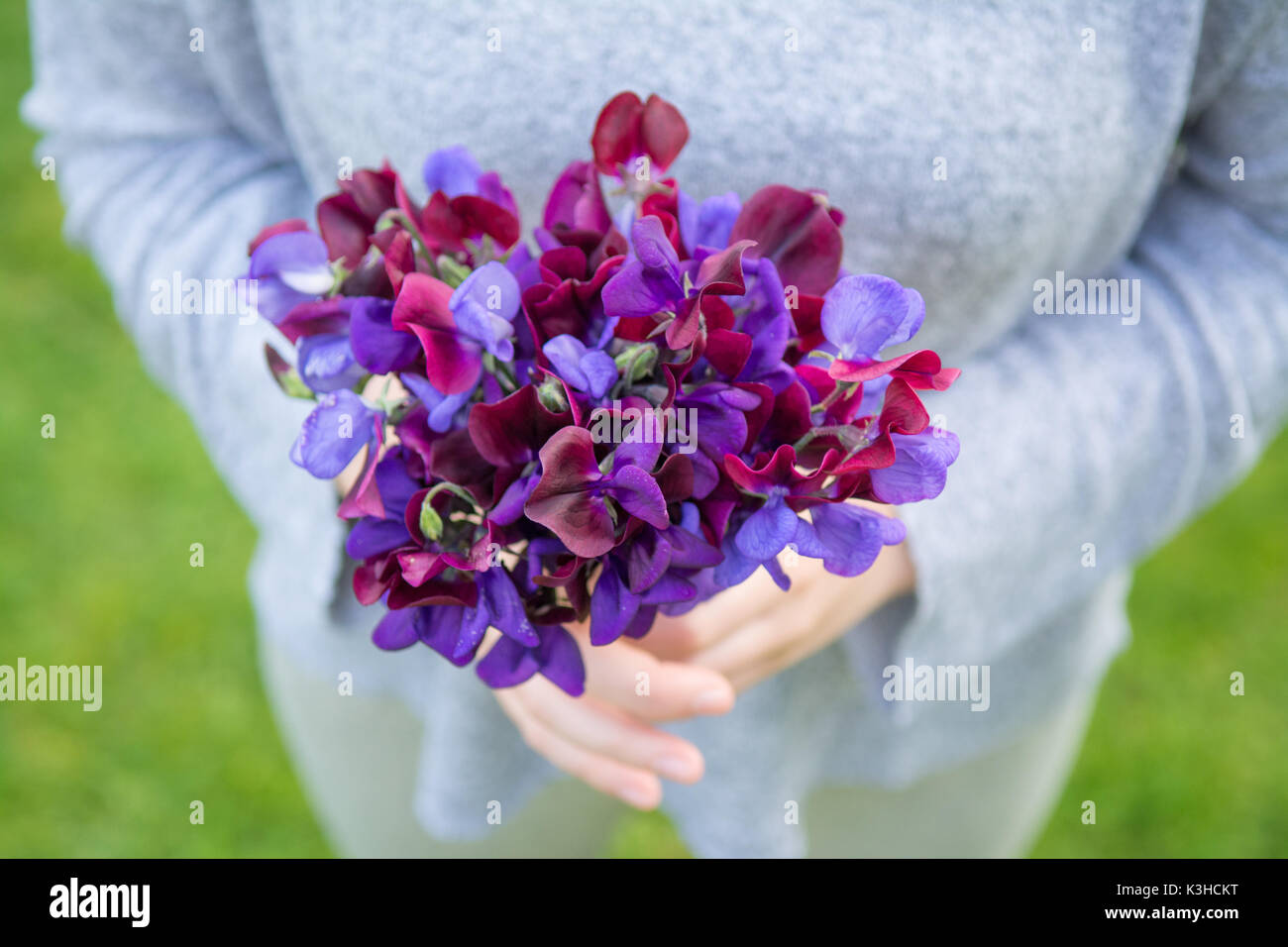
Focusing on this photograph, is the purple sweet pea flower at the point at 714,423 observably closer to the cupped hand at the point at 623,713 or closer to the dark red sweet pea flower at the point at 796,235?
the dark red sweet pea flower at the point at 796,235

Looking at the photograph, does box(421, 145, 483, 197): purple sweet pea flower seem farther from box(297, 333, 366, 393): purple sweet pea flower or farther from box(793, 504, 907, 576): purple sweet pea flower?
box(793, 504, 907, 576): purple sweet pea flower

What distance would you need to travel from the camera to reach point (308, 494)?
70 cm

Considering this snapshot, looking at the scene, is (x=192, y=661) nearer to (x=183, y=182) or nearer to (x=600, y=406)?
(x=183, y=182)

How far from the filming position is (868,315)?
395 mm

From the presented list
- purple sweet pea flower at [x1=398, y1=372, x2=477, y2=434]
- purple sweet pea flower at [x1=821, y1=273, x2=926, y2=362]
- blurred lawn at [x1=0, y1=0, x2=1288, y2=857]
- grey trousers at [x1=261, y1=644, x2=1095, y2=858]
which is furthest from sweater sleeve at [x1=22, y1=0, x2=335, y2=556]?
blurred lawn at [x1=0, y1=0, x2=1288, y2=857]

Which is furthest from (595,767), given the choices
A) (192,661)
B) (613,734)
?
(192,661)

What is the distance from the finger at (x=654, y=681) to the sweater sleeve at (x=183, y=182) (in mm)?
229

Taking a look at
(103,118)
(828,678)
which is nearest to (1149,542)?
(828,678)

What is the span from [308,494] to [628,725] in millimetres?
264

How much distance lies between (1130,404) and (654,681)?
37 cm

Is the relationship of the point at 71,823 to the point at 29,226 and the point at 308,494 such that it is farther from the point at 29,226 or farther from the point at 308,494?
the point at 29,226

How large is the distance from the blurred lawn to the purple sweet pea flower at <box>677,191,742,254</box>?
3.84 ft

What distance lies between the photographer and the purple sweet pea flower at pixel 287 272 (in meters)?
0.44

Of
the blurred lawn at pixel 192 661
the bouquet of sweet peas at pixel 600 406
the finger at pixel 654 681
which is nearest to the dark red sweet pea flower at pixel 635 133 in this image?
the bouquet of sweet peas at pixel 600 406
